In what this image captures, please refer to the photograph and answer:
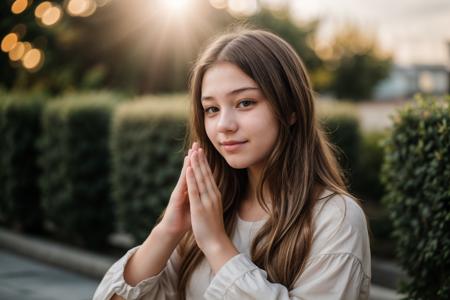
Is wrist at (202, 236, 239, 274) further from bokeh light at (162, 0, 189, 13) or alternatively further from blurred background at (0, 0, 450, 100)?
bokeh light at (162, 0, 189, 13)

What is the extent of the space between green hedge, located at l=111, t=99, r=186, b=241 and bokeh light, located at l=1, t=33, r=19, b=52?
4960 millimetres

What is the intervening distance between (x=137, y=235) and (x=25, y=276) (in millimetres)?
1391

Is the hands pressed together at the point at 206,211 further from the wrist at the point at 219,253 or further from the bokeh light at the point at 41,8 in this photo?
the bokeh light at the point at 41,8

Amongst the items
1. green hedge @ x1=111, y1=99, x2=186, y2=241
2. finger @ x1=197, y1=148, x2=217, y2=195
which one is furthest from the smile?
green hedge @ x1=111, y1=99, x2=186, y2=241

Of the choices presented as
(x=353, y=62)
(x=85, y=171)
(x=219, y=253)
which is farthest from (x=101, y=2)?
(x=353, y=62)

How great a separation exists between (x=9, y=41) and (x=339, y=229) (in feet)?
33.7

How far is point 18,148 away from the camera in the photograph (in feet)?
27.8

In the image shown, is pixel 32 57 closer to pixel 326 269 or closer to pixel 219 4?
pixel 326 269

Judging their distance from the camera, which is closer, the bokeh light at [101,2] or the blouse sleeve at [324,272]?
the blouse sleeve at [324,272]

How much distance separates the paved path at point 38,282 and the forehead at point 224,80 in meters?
4.10

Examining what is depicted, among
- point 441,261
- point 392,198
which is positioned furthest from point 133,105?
point 441,261

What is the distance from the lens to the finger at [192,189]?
2.19m

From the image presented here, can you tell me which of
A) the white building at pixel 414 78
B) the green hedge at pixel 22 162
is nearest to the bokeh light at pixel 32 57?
the green hedge at pixel 22 162

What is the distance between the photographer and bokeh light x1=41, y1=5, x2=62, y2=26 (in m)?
11.2
